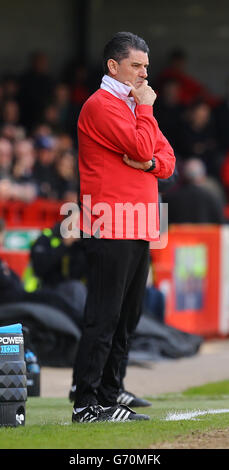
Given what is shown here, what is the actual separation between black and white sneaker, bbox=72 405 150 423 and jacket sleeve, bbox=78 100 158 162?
1301mm

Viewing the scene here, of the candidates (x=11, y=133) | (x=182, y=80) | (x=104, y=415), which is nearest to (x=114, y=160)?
(x=104, y=415)

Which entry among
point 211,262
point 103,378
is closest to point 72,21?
point 211,262

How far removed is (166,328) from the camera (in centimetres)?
1075

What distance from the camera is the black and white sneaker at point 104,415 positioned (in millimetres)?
5527

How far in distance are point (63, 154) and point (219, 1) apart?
7.61m

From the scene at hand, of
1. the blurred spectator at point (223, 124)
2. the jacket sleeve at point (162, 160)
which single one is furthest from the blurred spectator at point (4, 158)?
the jacket sleeve at point (162, 160)

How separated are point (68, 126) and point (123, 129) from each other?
11811 mm

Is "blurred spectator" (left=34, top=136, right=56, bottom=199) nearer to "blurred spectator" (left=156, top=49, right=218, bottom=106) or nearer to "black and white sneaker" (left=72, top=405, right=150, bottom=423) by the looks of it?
"blurred spectator" (left=156, top=49, right=218, bottom=106)

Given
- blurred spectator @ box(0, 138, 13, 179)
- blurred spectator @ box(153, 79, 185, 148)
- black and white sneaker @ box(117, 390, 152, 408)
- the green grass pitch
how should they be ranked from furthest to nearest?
blurred spectator @ box(153, 79, 185, 148), blurred spectator @ box(0, 138, 13, 179), black and white sneaker @ box(117, 390, 152, 408), the green grass pitch

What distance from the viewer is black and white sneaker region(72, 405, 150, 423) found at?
5.53 metres

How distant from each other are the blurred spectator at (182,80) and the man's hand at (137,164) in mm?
13810

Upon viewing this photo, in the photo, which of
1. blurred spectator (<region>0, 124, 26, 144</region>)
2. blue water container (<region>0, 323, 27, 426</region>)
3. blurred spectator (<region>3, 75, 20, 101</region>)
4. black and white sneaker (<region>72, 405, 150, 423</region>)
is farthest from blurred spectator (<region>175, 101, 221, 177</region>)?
blue water container (<region>0, 323, 27, 426</region>)

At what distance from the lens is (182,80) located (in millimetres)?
19594

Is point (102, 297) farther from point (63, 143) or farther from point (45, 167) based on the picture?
point (63, 143)
